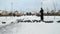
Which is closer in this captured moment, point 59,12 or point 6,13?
point 59,12

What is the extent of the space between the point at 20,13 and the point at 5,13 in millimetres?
11344

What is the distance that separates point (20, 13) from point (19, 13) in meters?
1.29

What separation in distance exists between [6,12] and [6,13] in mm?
767

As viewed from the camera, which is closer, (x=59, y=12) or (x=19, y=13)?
(x=59, y=12)

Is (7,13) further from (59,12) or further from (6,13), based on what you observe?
(59,12)

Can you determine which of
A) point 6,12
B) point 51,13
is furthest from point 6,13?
point 51,13

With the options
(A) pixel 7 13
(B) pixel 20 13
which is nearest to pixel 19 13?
(B) pixel 20 13

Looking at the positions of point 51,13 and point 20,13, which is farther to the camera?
point 20,13

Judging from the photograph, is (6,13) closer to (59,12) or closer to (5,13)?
(5,13)

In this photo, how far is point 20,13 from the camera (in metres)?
100

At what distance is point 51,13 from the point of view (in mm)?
89312

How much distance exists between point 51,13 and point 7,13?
3004 centimetres

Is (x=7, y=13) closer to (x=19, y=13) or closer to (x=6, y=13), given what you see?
(x=6, y=13)

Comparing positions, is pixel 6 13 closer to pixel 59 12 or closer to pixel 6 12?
pixel 6 12
